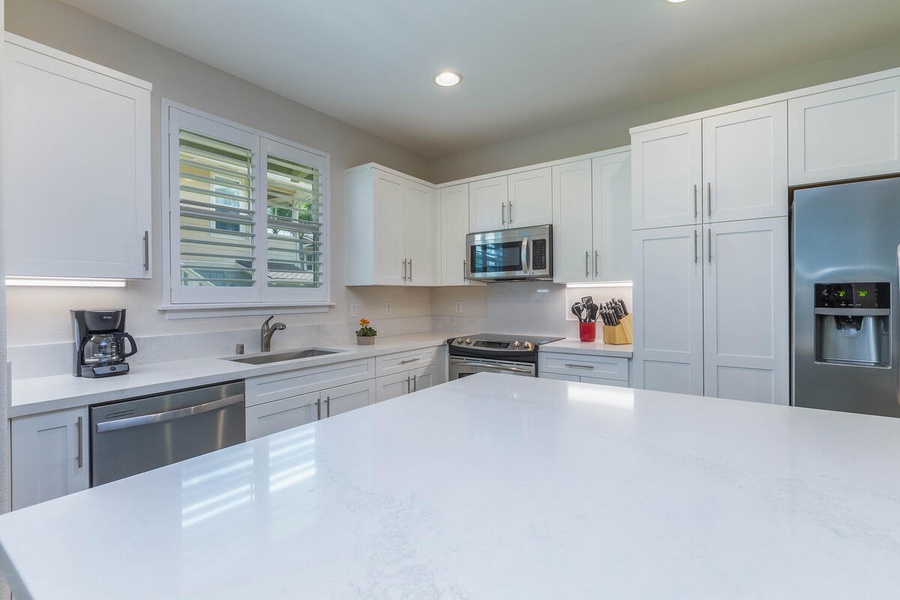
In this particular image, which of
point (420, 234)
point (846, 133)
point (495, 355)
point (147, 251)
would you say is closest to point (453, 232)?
point (420, 234)

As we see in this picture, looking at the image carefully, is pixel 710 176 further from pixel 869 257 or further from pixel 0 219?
pixel 0 219

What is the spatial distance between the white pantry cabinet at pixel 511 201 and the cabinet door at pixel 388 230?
640 mm

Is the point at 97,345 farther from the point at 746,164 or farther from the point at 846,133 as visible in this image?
the point at 846,133

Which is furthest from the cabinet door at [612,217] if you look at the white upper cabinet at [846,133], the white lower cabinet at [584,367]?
the white upper cabinet at [846,133]

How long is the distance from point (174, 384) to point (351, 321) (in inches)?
66.8

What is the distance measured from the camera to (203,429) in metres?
1.99

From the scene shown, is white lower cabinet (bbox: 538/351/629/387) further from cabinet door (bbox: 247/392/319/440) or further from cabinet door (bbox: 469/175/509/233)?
cabinet door (bbox: 247/392/319/440)

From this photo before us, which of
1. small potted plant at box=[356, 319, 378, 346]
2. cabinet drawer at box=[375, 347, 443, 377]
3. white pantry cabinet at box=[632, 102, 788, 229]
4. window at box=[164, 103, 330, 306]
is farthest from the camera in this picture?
small potted plant at box=[356, 319, 378, 346]

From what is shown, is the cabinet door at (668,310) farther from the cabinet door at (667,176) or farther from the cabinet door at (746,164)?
the cabinet door at (746,164)

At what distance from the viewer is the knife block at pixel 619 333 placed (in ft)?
10.3

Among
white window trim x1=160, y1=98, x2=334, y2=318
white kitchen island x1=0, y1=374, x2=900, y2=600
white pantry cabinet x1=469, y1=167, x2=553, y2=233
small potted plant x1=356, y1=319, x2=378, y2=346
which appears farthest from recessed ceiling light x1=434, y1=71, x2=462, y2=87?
white kitchen island x1=0, y1=374, x2=900, y2=600

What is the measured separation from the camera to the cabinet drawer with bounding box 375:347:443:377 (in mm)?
3021

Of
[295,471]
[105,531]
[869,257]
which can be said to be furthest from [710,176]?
[105,531]

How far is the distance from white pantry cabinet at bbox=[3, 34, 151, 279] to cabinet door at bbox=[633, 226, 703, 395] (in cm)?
277
